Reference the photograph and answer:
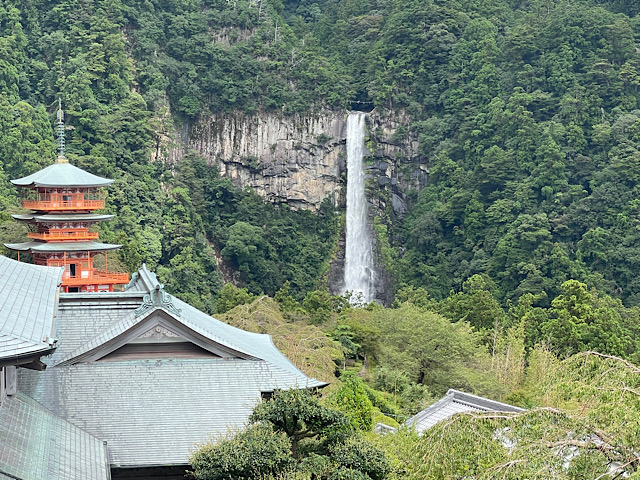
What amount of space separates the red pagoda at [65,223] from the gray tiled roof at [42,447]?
1933cm

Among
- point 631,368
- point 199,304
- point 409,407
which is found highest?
point 631,368

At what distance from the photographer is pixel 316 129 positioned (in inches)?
2443

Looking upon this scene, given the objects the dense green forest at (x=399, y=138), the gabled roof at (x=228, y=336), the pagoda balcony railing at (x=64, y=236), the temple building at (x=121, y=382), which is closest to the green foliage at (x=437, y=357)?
the dense green forest at (x=399, y=138)

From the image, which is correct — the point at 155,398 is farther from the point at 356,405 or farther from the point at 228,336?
the point at 356,405

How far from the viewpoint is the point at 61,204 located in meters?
31.5

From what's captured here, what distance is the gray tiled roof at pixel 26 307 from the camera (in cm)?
904

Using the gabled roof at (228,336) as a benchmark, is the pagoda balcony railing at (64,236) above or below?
below

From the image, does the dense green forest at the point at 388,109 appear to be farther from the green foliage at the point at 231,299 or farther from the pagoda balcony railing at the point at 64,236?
the pagoda balcony railing at the point at 64,236

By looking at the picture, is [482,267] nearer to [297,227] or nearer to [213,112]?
[297,227]

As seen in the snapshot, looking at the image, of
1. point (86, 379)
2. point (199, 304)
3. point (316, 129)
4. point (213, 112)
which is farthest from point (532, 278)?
point (86, 379)

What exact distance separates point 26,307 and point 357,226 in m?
50.1

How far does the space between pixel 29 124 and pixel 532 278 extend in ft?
91.1

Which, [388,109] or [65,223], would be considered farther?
[388,109]

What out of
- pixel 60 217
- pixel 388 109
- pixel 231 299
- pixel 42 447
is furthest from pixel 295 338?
pixel 388 109
